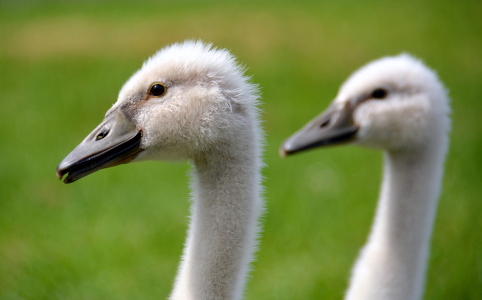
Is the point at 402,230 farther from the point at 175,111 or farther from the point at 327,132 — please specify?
the point at 175,111

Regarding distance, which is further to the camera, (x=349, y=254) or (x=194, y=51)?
(x=349, y=254)

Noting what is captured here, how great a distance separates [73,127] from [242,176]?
6.85 m

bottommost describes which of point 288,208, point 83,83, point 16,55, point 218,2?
point 288,208

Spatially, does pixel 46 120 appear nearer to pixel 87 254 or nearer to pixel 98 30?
pixel 87 254

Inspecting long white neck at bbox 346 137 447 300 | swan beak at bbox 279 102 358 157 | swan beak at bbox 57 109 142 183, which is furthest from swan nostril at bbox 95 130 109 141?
long white neck at bbox 346 137 447 300

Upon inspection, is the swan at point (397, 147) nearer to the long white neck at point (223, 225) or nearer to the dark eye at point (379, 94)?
the dark eye at point (379, 94)

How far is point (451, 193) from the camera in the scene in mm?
6695

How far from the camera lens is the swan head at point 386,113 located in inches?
144

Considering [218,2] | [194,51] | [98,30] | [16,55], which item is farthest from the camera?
[218,2]

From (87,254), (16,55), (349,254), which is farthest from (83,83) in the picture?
(349,254)

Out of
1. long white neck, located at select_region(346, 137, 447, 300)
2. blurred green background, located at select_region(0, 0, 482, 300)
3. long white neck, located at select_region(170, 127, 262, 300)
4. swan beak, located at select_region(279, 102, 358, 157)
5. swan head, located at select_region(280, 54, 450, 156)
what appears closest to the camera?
long white neck, located at select_region(170, 127, 262, 300)

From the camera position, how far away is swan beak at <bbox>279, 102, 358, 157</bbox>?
12.4 ft

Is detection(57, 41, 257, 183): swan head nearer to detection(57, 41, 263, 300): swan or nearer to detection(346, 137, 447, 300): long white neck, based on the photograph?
detection(57, 41, 263, 300): swan

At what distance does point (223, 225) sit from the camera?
276 centimetres
